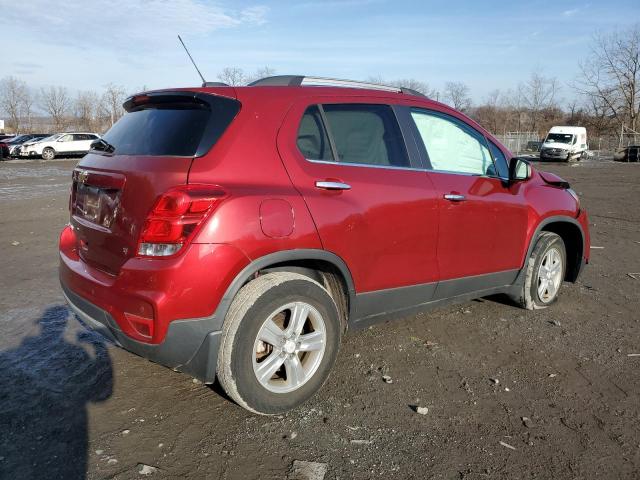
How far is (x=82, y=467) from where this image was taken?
2545 millimetres

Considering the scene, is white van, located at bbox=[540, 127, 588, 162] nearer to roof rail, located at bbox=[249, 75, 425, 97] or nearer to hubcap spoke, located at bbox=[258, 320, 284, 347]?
roof rail, located at bbox=[249, 75, 425, 97]

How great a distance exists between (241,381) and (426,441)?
1.03 meters

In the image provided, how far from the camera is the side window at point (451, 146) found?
150 inches

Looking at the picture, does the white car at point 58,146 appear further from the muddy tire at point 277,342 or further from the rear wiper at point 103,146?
the muddy tire at point 277,342

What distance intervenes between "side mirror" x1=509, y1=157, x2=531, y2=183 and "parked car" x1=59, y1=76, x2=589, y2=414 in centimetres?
43

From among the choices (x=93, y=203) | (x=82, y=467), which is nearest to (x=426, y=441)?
(x=82, y=467)

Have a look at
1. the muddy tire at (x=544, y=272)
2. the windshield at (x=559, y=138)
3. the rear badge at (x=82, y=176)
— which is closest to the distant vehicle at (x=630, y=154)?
the windshield at (x=559, y=138)

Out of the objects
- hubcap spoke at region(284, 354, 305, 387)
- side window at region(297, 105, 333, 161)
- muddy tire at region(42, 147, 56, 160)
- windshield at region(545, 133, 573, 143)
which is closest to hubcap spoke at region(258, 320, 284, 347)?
hubcap spoke at region(284, 354, 305, 387)

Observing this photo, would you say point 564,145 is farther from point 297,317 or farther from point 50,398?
point 50,398

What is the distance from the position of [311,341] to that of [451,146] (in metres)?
1.92

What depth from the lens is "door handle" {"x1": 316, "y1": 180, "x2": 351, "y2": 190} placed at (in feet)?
9.98

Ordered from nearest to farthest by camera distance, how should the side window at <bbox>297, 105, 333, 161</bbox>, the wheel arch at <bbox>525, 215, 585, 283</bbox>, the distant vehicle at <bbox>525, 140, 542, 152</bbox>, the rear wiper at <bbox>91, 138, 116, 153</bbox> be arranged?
the side window at <bbox>297, 105, 333, 161</bbox> → the rear wiper at <bbox>91, 138, 116, 153</bbox> → the wheel arch at <bbox>525, 215, 585, 283</bbox> → the distant vehicle at <bbox>525, 140, 542, 152</bbox>

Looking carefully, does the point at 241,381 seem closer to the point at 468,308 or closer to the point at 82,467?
the point at 82,467

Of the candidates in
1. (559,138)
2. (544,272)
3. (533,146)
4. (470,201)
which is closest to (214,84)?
(470,201)
